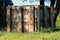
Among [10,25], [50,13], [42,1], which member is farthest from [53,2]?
[10,25]

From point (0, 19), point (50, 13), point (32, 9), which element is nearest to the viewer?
point (32, 9)

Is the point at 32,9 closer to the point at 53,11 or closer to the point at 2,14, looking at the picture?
the point at 53,11

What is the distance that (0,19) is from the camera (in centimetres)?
1853

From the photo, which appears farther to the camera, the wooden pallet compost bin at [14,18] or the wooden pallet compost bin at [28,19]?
the wooden pallet compost bin at [14,18]

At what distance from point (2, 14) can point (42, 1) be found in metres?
3.20

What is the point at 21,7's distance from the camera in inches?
571

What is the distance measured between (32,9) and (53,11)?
3.98m

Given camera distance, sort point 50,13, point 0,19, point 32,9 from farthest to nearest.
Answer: point 0,19, point 50,13, point 32,9

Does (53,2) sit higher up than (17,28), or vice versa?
(53,2)

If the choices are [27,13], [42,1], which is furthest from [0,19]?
[27,13]

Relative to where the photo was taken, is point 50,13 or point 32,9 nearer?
point 32,9

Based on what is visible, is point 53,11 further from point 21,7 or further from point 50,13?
point 21,7

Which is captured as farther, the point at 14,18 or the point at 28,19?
the point at 14,18

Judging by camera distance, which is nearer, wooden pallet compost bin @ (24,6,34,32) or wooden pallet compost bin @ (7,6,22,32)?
wooden pallet compost bin @ (24,6,34,32)
